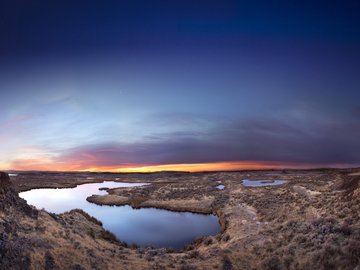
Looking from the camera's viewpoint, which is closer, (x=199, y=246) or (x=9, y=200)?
(x=9, y=200)

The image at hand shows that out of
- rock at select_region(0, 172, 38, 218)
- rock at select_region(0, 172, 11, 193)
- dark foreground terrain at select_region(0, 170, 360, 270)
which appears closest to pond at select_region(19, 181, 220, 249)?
dark foreground terrain at select_region(0, 170, 360, 270)

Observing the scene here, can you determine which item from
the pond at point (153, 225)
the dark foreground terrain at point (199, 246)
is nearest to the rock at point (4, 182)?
the dark foreground terrain at point (199, 246)

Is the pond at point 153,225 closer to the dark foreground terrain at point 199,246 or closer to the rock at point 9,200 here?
the dark foreground terrain at point 199,246

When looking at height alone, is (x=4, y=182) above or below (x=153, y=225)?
above

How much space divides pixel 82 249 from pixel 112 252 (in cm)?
251

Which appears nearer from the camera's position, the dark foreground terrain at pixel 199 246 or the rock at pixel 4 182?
the dark foreground terrain at pixel 199 246

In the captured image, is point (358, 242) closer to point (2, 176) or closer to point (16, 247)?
point (16, 247)

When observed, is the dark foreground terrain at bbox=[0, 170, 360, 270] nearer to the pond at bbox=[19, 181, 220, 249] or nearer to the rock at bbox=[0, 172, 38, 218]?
the rock at bbox=[0, 172, 38, 218]

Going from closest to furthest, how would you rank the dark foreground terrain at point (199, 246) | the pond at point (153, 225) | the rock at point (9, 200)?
the dark foreground terrain at point (199, 246) < the rock at point (9, 200) < the pond at point (153, 225)

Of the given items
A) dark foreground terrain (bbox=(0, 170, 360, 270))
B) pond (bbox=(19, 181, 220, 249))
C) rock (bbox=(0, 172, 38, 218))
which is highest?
rock (bbox=(0, 172, 38, 218))

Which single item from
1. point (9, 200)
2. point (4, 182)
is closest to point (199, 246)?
point (9, 200)

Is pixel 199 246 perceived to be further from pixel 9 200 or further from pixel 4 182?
pixel 4 182

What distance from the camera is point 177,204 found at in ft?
145

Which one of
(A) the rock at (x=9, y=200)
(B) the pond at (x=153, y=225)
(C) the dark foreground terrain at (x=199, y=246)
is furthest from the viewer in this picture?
(B) the pond at (x=153, y=225)
